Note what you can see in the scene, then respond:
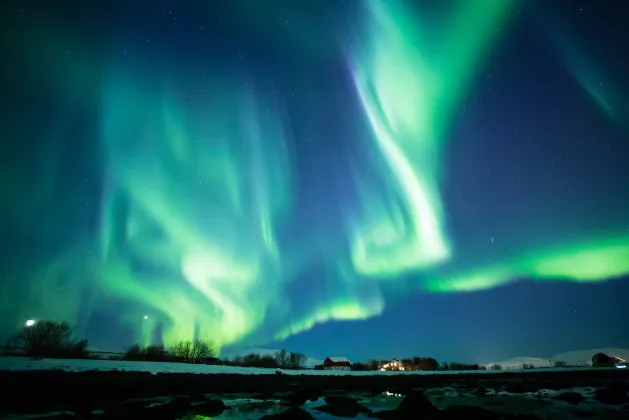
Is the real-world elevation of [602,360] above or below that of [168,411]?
above

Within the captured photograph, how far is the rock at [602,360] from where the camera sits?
17005 cm

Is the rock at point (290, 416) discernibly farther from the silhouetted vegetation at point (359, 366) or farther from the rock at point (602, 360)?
the rock at point (602, 360)

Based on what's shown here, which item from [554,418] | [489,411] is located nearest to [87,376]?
[489,411]

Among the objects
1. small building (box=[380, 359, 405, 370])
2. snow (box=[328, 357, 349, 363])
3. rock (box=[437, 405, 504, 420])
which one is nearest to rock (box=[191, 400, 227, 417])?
rock (box=[437, 405, 504, 420])

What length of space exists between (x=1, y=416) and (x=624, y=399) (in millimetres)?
49982

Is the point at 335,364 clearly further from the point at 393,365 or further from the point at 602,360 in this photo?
the point at 602,360

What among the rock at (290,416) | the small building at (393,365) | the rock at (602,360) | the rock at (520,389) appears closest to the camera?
the rock at (290,416)

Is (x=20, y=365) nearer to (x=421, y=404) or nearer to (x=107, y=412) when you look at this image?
(x=107, y=412)

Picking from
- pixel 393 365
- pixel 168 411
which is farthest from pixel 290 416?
pixel 393 365

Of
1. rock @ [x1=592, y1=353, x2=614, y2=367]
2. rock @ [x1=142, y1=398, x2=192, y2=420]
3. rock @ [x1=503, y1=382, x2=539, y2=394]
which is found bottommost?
rock @ [x1=503, y1=382, x2=539, y2=394]

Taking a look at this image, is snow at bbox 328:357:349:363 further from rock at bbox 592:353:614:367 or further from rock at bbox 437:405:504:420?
rock at bbox 437:405:504:420

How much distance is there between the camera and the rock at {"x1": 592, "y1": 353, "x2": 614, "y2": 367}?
558 feet

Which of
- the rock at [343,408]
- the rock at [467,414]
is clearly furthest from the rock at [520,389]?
the rock at [343,408]

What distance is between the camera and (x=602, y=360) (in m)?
175
